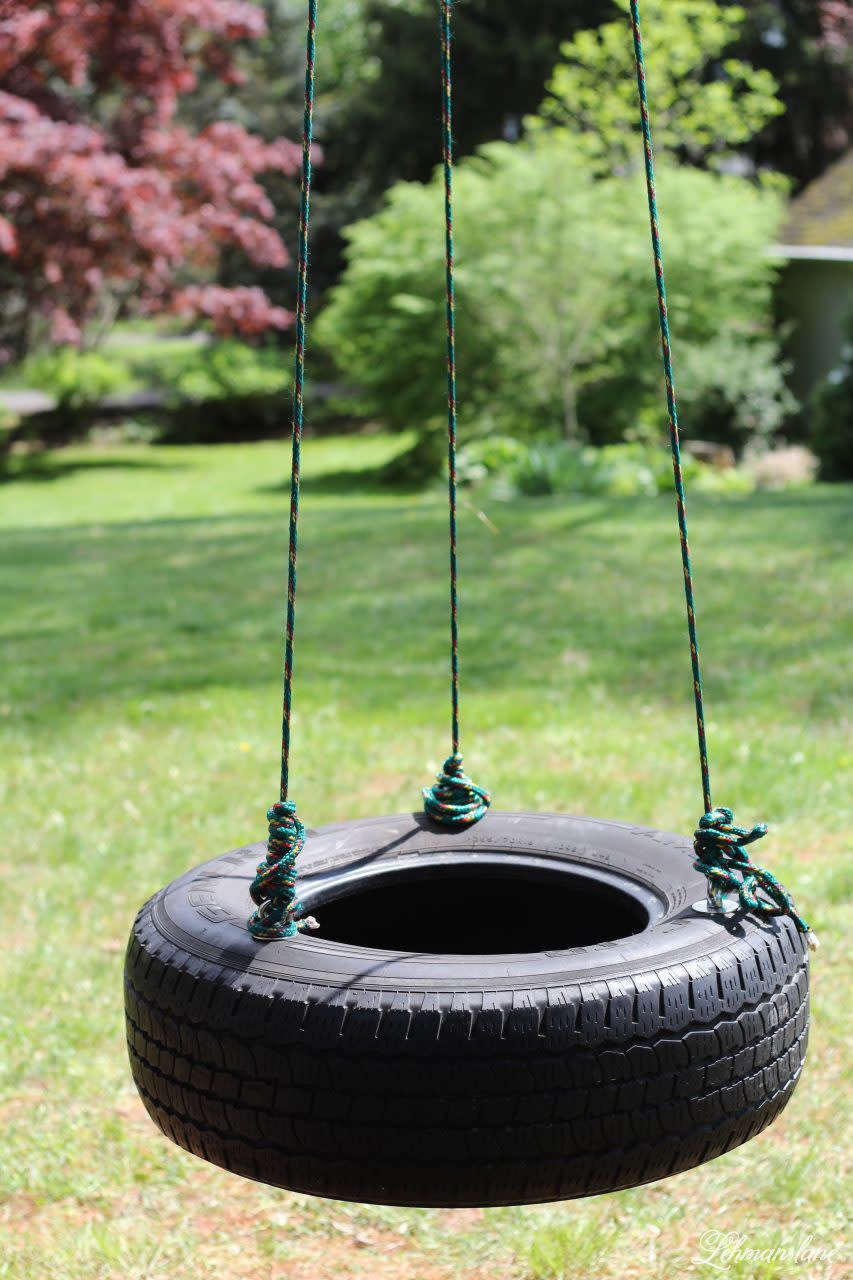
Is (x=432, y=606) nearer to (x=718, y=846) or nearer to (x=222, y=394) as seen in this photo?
(x=718, y=846)

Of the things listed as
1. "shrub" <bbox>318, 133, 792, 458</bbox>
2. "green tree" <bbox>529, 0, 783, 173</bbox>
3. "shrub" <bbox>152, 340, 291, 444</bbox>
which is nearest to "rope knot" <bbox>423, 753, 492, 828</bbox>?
"shrub" <bbox>318, 133, 792, 458</bbox>

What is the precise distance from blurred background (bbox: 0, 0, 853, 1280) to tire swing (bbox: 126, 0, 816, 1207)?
0.65m

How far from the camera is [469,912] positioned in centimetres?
236

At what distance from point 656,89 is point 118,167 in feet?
31.1

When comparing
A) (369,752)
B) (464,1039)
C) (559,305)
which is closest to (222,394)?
(559,305)

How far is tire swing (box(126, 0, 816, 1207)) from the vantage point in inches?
64.1

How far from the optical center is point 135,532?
10.3 metres

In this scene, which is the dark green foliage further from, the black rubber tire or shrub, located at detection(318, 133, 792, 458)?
the black rubber tire

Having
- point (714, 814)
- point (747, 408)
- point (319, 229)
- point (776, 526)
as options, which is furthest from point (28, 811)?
point (319, 229)

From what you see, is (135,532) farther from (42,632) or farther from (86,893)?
(86,893)

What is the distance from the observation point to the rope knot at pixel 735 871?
1.93 metres

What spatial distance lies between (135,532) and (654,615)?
4.85 m

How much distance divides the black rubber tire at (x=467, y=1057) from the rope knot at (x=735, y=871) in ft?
0.17

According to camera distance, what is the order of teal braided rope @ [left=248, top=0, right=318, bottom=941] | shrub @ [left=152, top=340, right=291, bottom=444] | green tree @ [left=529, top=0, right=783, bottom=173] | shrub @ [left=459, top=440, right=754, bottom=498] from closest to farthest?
1. teal braided rope @ [left=248, top=0, right=318, bottom=941]
2. shrub @ [left=459, top=440, right=754, bottom=498]
3. green tree @ [left=529, top=0, right=783, bottom=173]
4. shrub @ [left=152, top=340, right=291, bottom=444]
